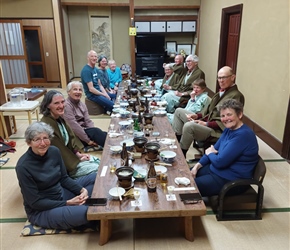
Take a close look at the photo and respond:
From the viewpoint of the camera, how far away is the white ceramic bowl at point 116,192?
5.82 ft

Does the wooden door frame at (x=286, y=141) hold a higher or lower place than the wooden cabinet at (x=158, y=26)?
lower

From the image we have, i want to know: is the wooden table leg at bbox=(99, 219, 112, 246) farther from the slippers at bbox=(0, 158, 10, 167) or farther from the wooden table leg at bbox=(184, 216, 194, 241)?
the slippers at bbox=(0, 158, 10, 167)

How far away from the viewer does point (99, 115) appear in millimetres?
5145

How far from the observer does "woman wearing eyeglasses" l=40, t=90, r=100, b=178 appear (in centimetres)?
230

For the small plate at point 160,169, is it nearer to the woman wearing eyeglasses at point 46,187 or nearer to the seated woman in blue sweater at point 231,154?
the seated woman in blue sweater at point 231,154

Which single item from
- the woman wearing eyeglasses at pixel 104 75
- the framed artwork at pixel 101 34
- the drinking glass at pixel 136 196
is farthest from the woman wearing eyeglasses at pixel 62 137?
the framed artwork at pixel 101 34

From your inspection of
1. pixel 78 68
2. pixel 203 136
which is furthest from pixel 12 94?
pixel 78 68

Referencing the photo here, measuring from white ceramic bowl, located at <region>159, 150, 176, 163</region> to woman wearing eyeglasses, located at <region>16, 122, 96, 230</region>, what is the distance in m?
0.69

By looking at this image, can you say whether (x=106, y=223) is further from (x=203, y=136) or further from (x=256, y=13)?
(x=256, y=13)

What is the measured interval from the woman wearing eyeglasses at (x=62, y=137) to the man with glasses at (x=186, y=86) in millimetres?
2080

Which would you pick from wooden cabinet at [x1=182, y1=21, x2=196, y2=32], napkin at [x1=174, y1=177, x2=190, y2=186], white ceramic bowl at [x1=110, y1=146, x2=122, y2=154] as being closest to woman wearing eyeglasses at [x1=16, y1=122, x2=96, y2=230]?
white ceramic bowl at [x1=110, y1=146, x2=122, y2=154]

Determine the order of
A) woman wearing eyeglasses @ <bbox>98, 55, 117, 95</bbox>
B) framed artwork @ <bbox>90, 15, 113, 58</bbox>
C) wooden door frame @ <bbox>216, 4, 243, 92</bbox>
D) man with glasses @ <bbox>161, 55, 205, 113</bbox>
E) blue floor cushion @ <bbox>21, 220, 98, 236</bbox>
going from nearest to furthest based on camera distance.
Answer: blue floor cushion @ <bbox>21, 220, 98, 236</bbox> < man with glasses @ <bbox>161, 55, 205, 113</bbox> < woman wearing eyeglasses @ <bbox>98, 55, 117, 95</bbox> < wooden door frame @ <bbox>216, 4, 243, 92</bbox> < framed artwork @ <bbox>90, 15, 113, 58</bbox>

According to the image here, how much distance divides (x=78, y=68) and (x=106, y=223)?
7.82m

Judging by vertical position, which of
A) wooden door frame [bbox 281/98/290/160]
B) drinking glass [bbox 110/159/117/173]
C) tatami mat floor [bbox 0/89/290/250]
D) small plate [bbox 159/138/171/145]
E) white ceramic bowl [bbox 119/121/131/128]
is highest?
white ceramic bowl [bbox 119/121/131/128]
